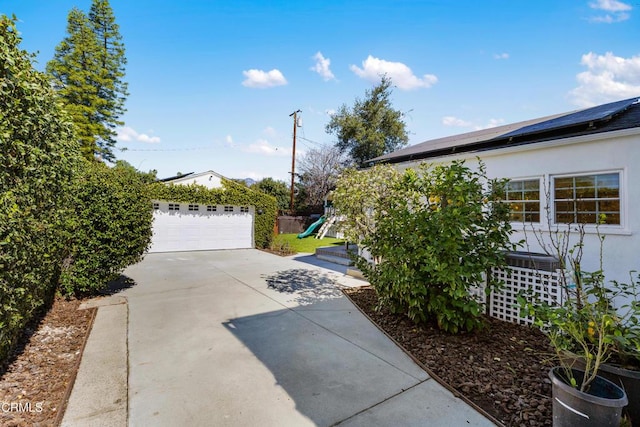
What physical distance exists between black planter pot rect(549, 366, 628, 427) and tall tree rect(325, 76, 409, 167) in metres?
24.8

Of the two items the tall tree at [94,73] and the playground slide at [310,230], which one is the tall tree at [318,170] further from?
the tall tree at [94,73]

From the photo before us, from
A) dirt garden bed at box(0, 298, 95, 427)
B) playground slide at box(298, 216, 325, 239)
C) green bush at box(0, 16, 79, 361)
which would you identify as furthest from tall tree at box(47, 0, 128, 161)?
dirt garden bed at box(0, 298, 95, 427)

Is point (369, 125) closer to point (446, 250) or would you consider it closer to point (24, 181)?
point (446, 250)

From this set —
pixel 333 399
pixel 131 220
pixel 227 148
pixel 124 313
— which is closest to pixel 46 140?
pixel 131 220

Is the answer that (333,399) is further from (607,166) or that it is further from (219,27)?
(219,27)

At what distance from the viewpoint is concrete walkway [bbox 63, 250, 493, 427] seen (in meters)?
2.46

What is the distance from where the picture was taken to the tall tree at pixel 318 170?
80.4 ft

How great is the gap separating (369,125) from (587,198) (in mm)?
22560

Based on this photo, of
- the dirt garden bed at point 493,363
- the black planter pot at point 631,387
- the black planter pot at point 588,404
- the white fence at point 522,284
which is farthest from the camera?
the white fence at point 522,284

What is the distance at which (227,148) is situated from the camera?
85.0 ft

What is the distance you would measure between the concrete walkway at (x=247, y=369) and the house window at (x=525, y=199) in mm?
4132

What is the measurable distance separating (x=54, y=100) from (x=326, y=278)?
6.51 meters

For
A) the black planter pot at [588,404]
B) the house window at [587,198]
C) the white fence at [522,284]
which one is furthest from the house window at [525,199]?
the black planter pot at [588,404]

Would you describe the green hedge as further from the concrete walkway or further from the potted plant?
the potted plant
